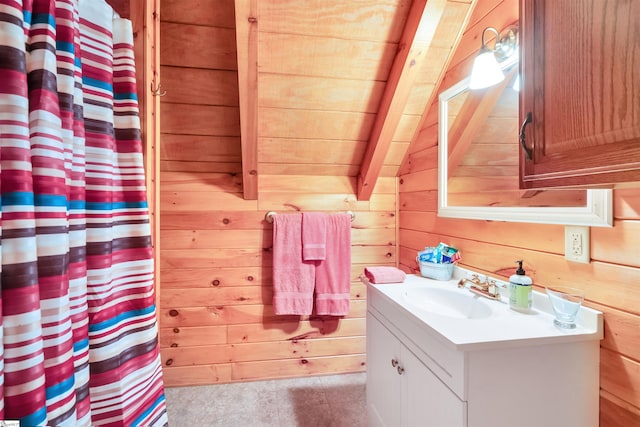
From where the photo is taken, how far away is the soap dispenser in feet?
3.42

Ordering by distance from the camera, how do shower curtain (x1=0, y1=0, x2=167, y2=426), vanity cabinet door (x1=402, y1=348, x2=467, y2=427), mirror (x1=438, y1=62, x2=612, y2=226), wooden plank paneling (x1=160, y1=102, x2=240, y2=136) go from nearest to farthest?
shower curtain (x1=0, y1=0, x2=167, y2=426), vanity cabinet door (x1=402, y1=348, x2=467, y2=427), mirror (x1=438, y1=62, x2=612, y2=226), wooden plank paneling (x1=160, y1=102, x2=240, y2=136)

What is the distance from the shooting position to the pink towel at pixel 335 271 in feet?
6.64

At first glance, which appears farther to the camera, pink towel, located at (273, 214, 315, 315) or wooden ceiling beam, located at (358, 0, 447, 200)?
pink towel, located at (273, 214, 315, 315)

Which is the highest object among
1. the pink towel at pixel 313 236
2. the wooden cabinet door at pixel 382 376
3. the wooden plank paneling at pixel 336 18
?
the wooden plank paneling at pixel 336 18

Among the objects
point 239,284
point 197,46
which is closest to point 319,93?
point 197,46

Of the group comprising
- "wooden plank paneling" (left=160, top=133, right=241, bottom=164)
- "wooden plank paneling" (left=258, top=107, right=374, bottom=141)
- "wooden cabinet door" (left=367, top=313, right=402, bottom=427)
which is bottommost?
"wooden cabinet door" (left=367, top=313, right=402, bottom=427)

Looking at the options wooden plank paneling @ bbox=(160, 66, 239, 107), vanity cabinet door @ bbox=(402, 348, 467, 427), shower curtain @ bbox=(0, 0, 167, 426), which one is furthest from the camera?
wooden plank paneling @ bbox=(160, 66, 239, 107)

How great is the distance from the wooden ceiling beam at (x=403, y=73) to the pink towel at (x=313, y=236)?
449 mm

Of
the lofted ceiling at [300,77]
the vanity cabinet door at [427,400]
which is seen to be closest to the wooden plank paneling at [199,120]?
the lofted ceiling at [300,77]

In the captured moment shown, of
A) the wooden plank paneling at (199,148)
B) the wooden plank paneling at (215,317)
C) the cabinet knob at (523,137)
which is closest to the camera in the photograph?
the cabinet knob at (523,137)

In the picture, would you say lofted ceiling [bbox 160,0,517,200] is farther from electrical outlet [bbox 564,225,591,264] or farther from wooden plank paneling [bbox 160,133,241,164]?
electrical outlet [bbox 564,225,591,264]

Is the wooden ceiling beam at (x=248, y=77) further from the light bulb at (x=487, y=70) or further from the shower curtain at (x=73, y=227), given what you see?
the light bulb at (x=487, y=70)

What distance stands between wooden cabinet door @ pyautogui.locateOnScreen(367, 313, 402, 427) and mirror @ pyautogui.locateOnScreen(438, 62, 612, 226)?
704 mm

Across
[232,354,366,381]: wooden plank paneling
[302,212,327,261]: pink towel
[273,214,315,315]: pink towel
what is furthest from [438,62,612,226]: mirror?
[232,354,366,381]: wooden plank paneling
